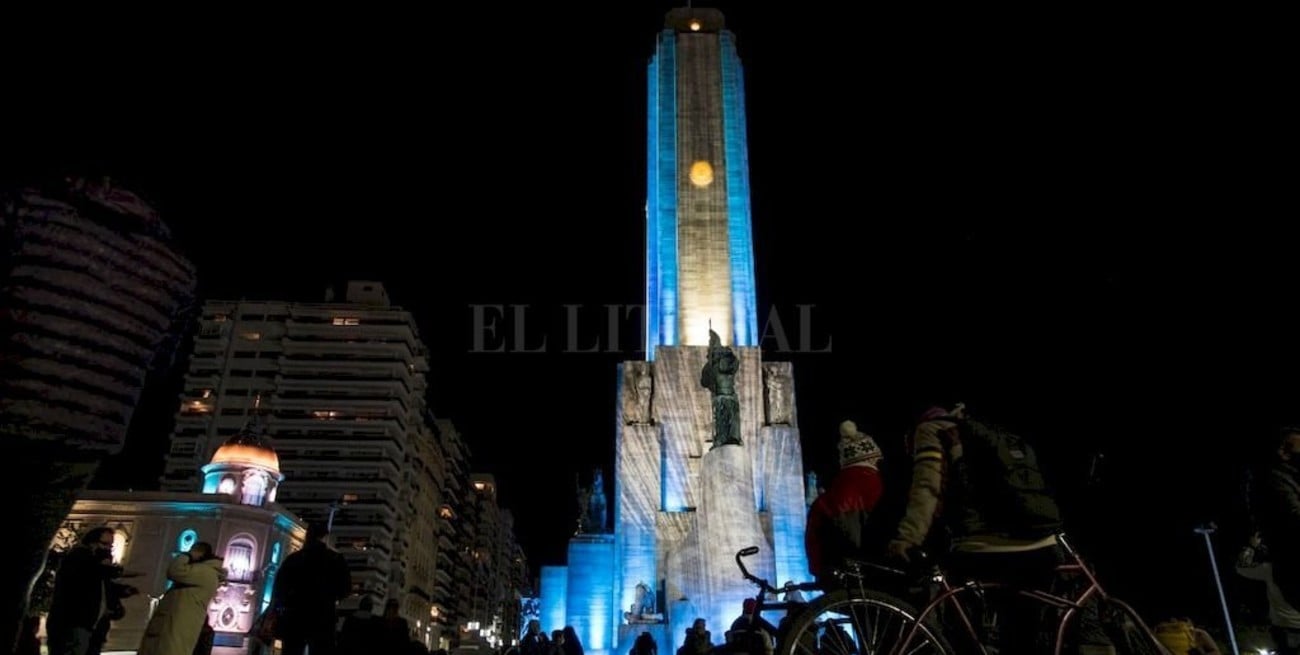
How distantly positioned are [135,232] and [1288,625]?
7.48 metres

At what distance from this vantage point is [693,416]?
27.7m

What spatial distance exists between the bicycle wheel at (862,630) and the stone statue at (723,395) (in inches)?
700

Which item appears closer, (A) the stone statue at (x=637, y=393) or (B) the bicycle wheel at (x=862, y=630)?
(B) the bicycle wheel at (x=862, y=630)

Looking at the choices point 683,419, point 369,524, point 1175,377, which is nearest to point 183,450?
point 369,524

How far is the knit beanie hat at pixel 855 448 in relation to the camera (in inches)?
199

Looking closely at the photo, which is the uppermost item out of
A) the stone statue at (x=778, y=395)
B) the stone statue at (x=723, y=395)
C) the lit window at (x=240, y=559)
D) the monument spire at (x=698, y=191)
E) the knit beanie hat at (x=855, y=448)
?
the monument spire at (x=698, y=191)

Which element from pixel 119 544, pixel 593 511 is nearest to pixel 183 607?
pixel 593 511

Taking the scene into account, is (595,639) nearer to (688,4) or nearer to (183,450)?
(688,4)

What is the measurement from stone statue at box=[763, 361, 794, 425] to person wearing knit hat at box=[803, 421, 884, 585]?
22.8 m

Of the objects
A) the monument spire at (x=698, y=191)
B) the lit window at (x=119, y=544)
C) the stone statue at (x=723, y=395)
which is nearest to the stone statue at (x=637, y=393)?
the monument spire at (x=698, y=191)

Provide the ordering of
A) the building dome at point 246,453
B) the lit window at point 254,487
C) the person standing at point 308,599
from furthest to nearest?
the building dome at point 246,453
the lit window at point 254,487
the person standing at point 308,599

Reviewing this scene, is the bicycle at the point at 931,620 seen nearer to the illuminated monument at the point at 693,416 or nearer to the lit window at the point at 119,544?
the illuminated monument at the point at 693,416

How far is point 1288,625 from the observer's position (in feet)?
19.4

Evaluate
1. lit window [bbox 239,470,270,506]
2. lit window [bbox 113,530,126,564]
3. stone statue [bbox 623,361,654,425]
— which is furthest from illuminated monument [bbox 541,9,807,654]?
lit window [bbox 113,530,126,564]
